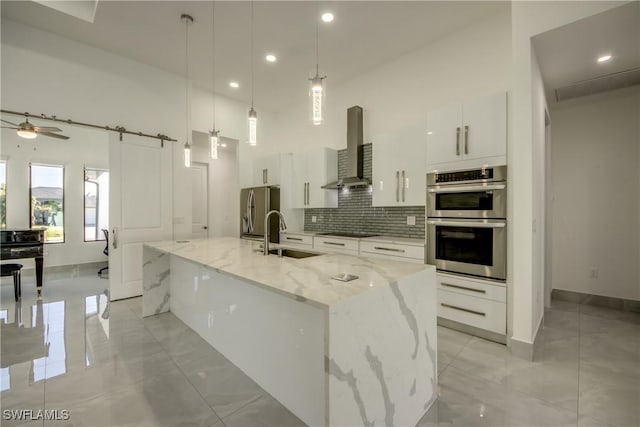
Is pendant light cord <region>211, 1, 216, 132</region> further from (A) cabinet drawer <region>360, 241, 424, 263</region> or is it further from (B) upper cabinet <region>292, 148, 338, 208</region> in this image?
(A) cabinet drawer <region>360, 241, 424, 263</region>

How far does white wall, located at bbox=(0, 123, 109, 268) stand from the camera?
15.6 ft

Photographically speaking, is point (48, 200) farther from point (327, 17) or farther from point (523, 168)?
point (523, 168)

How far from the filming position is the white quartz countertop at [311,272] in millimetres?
1208

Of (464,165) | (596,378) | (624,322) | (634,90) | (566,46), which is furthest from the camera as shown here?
(634,90)

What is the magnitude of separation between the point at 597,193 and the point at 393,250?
271cm

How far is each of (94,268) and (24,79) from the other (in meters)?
3.75

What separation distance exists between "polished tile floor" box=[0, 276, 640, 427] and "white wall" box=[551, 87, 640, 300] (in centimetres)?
63

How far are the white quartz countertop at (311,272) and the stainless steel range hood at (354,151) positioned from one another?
77.6 inches

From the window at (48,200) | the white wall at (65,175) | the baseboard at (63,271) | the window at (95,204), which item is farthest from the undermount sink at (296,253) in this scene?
the window at (48,200)

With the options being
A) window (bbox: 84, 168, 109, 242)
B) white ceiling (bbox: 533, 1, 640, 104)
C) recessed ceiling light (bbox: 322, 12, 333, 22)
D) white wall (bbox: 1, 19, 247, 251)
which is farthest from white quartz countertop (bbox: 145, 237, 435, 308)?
window (bbox: 84, 168, 109, 242)

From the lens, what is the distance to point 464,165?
2715mm

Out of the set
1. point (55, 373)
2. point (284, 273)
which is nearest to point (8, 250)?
point (55, 373)

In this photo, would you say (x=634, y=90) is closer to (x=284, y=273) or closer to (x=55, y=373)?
(x=284, y=273)

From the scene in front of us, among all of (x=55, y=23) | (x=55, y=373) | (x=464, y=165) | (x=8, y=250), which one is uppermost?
(x=55, y=23)
